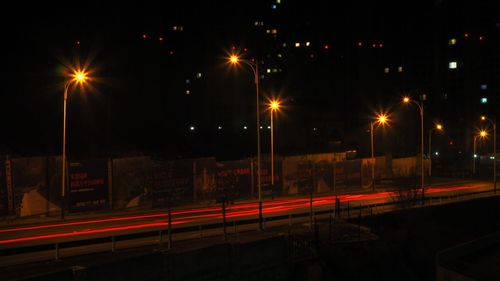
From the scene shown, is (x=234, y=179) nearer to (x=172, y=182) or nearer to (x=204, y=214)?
(x=172, y=182)

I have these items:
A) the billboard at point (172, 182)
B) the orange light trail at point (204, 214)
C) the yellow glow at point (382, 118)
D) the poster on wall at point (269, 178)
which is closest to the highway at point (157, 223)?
the orange light trail at point (204, 214)

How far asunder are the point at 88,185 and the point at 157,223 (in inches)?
247

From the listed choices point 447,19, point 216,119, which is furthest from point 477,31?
point 216,119

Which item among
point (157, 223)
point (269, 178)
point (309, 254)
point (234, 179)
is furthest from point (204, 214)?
point (309, 254)

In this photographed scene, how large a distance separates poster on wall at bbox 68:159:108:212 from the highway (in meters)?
2.02

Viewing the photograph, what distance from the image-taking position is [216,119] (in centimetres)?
8631

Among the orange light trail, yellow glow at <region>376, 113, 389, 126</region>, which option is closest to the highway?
the orange light trail

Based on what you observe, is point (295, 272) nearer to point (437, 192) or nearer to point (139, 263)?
point (139, 263)

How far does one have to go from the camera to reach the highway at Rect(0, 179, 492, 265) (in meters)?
20.2

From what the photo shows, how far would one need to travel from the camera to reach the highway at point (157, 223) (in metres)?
20.2

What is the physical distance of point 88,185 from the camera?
28.0 metres

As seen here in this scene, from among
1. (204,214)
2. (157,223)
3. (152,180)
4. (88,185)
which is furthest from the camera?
(152,180)

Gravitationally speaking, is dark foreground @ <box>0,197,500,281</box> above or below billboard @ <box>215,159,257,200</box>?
below

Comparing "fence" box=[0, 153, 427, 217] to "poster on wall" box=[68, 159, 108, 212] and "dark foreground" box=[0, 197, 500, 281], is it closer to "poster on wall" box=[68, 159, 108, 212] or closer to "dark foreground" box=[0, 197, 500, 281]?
"poster on wall" box=[68, 159, 108, 212]
